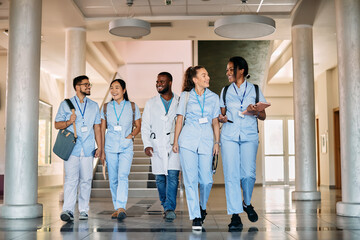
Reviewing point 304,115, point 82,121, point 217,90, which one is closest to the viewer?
point 82,121

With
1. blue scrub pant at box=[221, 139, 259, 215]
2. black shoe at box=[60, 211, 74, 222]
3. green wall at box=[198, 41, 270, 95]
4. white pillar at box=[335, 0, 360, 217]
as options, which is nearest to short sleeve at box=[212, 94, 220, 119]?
blue scrub pant at box=[221, 139, 259, 215]

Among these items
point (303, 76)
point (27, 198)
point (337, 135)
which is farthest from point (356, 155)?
point (337, 135)

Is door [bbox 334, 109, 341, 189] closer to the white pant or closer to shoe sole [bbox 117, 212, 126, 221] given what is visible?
shoe sole [bbox 117, 212, 126, 221]

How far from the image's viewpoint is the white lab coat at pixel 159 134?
571cm

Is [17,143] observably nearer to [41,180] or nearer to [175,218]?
[175,218]

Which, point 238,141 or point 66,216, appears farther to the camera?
point 66,216

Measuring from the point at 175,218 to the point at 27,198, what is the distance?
214 centimetres

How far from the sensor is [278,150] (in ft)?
63.5

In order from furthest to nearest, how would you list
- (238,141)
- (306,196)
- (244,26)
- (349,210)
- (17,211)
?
(306,196), (244,26), (349,210), (17,211), (238,141)

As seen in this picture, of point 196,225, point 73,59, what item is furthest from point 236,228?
point 73,59

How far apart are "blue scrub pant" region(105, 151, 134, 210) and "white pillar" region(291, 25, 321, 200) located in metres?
5.30

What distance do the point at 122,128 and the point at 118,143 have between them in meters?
0.21

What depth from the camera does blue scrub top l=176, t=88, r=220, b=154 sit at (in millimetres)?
4758

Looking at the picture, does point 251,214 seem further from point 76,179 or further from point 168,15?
point 168,15
